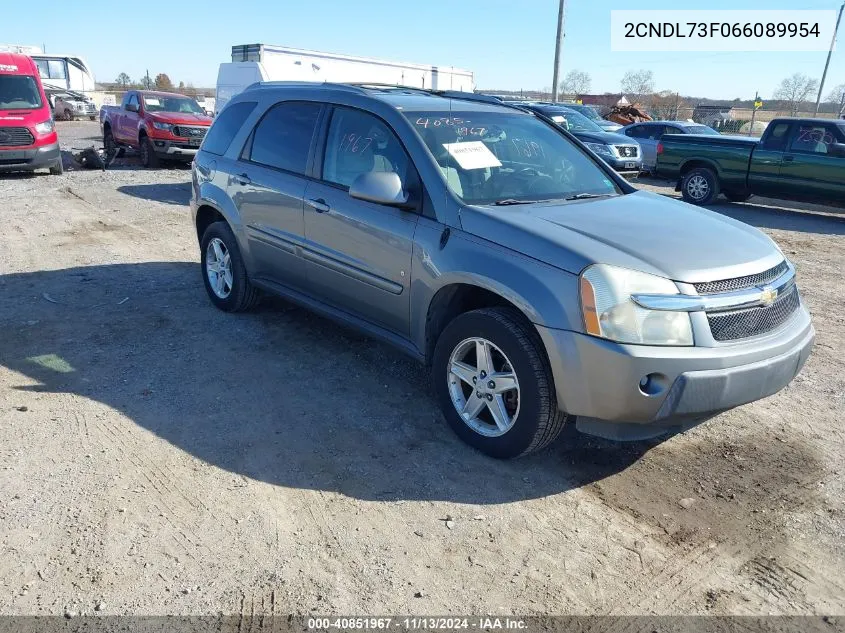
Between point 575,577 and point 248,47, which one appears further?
point 248,47

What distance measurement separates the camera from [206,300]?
6.38 m

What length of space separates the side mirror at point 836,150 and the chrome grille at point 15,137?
1519cm

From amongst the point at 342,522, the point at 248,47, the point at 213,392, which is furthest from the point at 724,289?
the point at 248,47

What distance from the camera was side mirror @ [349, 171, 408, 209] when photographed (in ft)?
12.7

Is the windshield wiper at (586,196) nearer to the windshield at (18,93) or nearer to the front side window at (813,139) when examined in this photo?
the front side window at (813,139)

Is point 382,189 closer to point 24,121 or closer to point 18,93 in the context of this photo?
point 24,121

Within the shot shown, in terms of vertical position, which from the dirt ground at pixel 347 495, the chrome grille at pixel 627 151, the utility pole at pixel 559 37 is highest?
the utility pole at pixel 559 37

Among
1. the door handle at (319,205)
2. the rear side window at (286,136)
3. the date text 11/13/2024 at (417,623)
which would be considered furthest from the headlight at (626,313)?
the rear side window at (286,136)

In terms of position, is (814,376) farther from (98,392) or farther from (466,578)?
(98,392)

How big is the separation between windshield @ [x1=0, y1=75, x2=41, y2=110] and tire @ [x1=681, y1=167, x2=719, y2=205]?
44.2 feet

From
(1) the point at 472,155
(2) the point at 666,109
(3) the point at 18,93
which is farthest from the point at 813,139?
(2) the point at 666,109

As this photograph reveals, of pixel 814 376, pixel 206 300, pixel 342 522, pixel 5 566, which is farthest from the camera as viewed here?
pixel 206 300

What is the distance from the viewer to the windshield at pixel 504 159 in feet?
13.2

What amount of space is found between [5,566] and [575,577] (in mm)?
2349
